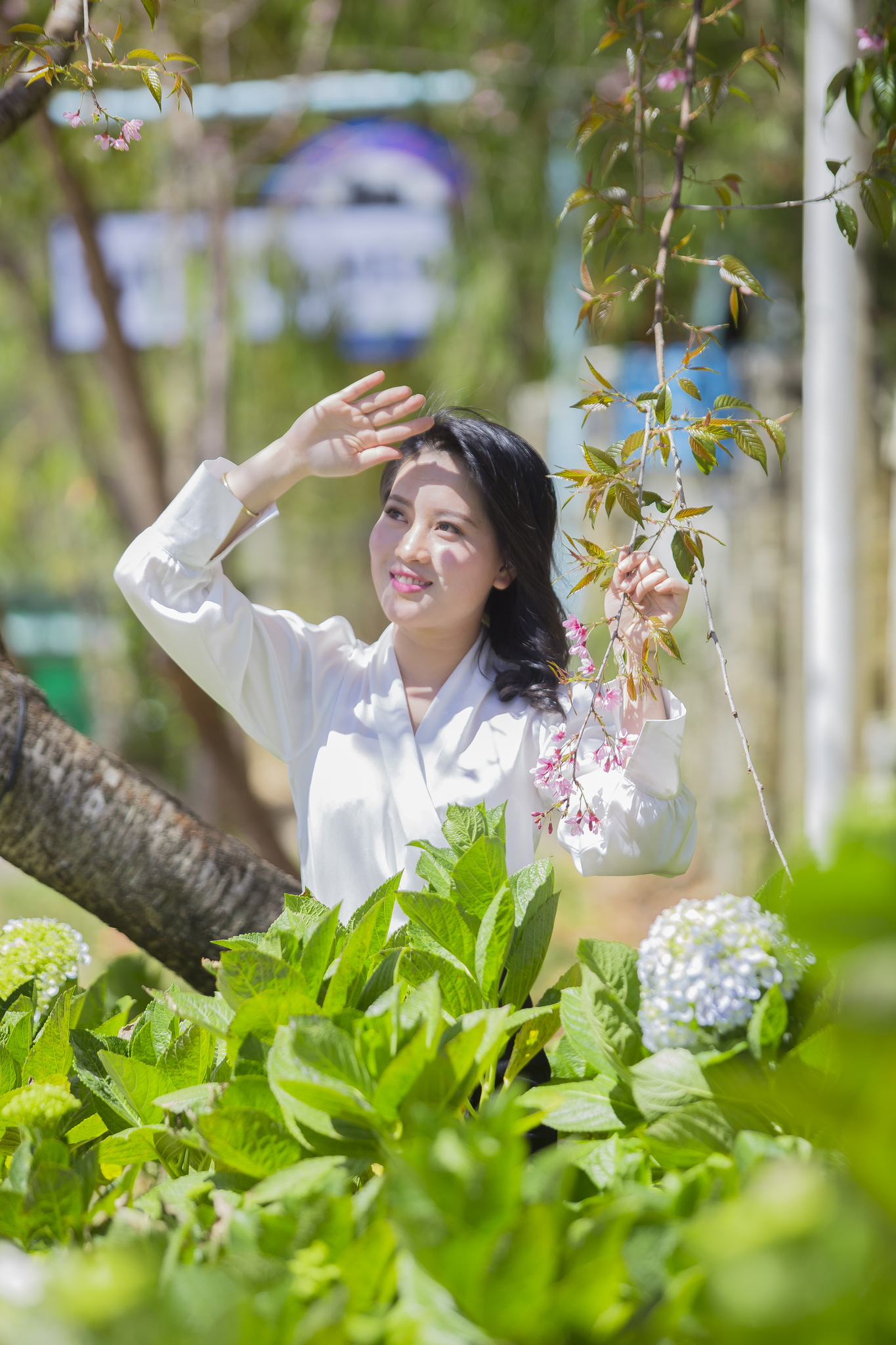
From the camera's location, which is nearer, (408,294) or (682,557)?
(682,557)

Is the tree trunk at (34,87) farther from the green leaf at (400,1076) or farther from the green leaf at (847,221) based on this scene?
the green leaf at (400,1076)

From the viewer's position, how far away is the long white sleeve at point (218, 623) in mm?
1399

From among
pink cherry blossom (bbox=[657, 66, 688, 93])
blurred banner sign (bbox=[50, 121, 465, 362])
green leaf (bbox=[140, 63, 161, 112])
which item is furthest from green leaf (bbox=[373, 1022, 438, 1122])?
blurred banner sign (bbox=[50, 121, 465, 362])

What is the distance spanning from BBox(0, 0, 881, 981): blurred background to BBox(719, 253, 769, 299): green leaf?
2788 millimetres

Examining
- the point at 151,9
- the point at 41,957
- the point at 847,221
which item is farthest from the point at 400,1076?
the point at 151,9

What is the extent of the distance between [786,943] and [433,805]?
614mm

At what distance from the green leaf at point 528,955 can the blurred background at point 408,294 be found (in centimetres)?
310

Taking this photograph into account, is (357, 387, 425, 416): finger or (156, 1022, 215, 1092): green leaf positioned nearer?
(156, 1022, 215, 1092): green leaf

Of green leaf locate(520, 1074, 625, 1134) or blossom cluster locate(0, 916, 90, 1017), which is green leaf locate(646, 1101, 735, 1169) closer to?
green leaf locate(520, 1074, 625, 1134)

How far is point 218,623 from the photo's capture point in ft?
4.63

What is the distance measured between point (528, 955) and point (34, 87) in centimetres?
142

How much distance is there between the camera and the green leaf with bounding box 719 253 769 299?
3.91 feet

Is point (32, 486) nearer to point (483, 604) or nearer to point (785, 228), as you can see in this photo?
point (785, 228)

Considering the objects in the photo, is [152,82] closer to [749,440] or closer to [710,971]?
[749,440]
